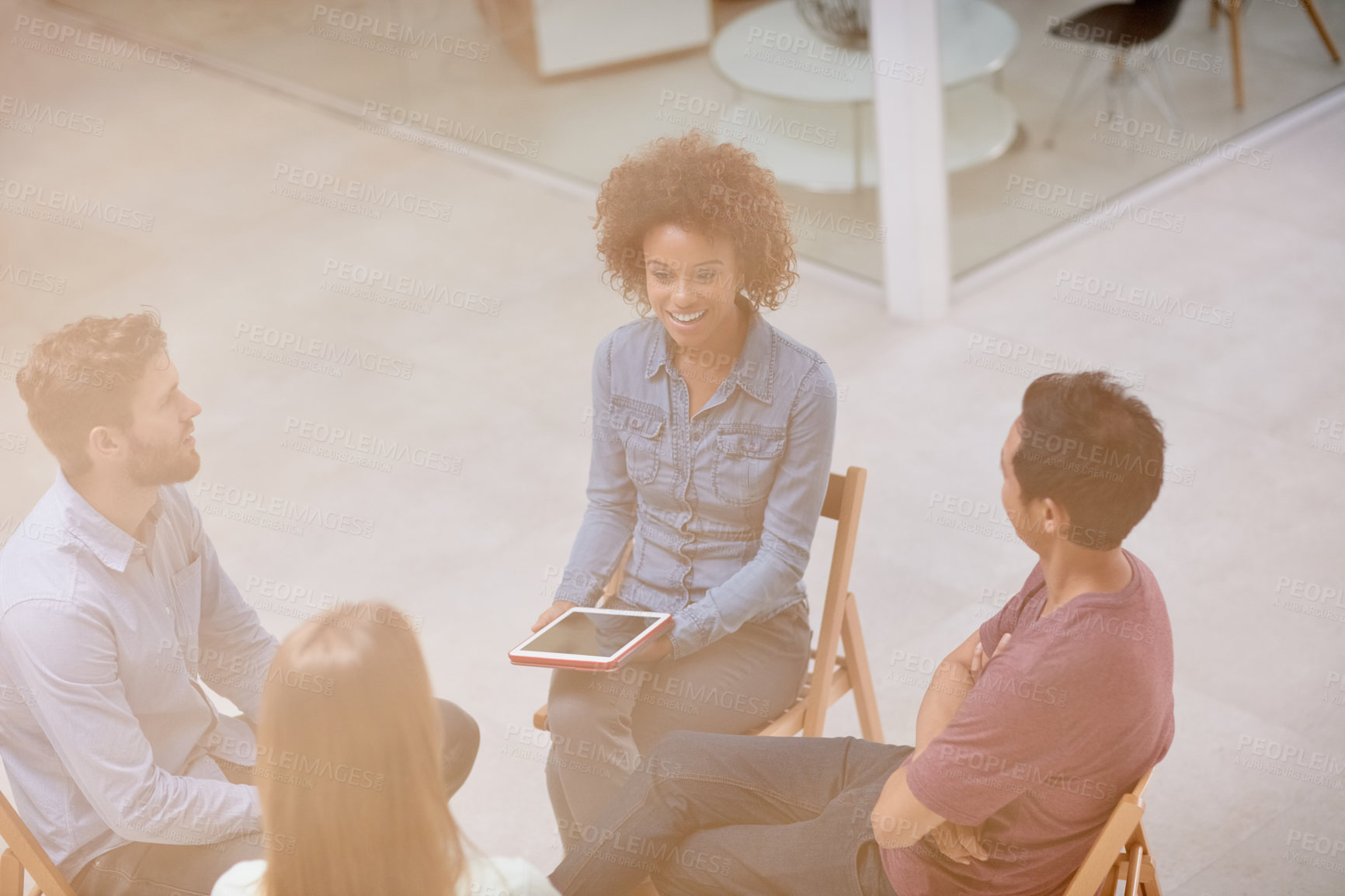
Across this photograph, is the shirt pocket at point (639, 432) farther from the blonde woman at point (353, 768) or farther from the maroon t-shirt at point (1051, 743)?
the blonde woman at point (353, 768)

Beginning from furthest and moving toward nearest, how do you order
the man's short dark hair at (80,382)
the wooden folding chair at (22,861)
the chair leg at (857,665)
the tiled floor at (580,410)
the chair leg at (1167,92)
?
the chair leg at (1167,92)
the tiled floor at (580,410)
the chair leg at (857,665)
the man's short dark hair at (80,382)
the wooden folding chair at (22,861)

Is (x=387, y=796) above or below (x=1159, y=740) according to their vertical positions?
above

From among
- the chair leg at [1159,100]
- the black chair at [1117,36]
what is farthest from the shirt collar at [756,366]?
the chair leg at [1159,100]

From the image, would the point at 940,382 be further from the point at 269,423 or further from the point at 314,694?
the point at 314,694

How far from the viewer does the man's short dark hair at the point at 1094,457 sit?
191 cm

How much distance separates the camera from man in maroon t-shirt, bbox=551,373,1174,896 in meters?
1.89

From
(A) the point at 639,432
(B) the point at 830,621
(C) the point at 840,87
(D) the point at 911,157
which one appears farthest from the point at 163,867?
(C) the point at 840,87

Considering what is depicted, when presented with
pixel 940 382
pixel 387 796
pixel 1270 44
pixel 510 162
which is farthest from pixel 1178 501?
pixel 510 162

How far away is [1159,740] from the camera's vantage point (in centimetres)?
197

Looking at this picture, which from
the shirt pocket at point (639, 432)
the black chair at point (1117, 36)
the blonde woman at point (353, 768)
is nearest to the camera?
the blonde woman at point (353, 768)

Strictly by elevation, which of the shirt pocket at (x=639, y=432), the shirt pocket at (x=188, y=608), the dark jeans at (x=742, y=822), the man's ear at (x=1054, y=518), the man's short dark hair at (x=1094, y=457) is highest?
the man's short dark hair at (x=1094, y=457)

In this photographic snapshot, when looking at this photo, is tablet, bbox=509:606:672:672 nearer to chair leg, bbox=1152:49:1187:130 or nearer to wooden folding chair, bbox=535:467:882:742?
wooden folding chair, bbox=535:467:882:742

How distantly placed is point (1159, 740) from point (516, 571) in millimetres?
2395

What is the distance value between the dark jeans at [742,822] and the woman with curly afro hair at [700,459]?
17 centimetres
